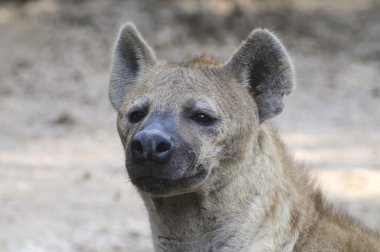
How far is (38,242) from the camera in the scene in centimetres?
632

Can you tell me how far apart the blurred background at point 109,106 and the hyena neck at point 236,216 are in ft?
3.86

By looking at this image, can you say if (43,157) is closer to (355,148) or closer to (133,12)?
(355,148)

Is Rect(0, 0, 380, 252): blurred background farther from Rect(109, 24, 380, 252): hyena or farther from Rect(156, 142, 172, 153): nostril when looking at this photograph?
Rect(156, 142, 172, 153): nostril

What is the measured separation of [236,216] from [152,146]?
0.51 m

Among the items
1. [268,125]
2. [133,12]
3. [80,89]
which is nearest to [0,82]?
[80,89]

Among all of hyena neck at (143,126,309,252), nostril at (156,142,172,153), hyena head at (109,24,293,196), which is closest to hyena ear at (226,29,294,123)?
hyena head at (109,24,293,196)

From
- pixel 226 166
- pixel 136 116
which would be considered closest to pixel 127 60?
pixel 136 116

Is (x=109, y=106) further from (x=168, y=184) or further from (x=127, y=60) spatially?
(x=168, y=184)

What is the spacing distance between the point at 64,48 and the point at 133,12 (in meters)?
1.07

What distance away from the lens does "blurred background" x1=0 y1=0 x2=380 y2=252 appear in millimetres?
6910

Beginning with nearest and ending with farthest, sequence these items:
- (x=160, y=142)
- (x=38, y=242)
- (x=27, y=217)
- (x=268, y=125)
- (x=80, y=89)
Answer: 1. (x=160, y=142)
2. (x=268, y=125)
3. (x=38, y=242)
4. (x=27, y=217)
5. (x=80, y=89)

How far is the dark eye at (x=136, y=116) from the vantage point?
4.23 metres

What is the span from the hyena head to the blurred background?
3.91ft

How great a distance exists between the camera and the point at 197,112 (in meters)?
4.19
